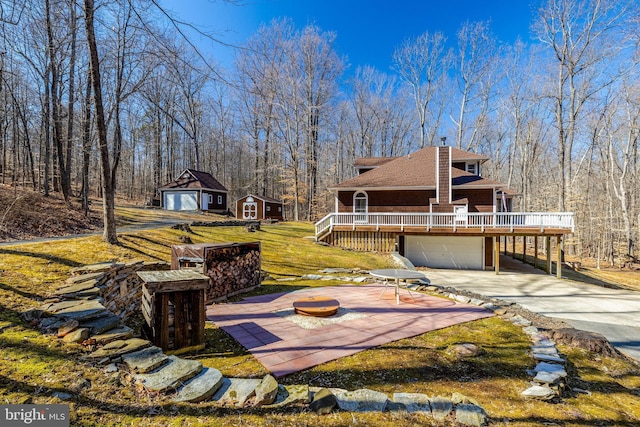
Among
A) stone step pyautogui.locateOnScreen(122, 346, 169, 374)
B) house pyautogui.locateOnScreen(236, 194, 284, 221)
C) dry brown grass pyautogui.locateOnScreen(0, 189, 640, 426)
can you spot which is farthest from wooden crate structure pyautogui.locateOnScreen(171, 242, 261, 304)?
house pyautogui.locateOnScreen(236, 194, 284, 221)

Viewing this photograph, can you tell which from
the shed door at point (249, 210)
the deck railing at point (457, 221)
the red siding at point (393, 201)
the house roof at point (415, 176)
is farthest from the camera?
the shed door at point (249, 210)

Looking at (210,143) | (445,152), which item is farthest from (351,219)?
(210,143)

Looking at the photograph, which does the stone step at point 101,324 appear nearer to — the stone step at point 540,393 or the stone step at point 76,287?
the stone step at point 76,287

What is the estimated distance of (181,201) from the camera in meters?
26.9

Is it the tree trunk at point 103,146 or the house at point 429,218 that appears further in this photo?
the house at point 429,218

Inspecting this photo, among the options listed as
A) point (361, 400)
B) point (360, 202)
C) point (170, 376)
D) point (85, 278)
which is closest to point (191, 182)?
point (360, 202)

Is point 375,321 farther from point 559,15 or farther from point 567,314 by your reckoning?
point 559,15

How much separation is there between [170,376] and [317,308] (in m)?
3.19

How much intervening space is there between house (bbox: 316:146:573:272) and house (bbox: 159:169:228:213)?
47.2 ft

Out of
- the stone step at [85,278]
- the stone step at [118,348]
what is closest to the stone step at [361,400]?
the stone step at [118,348]

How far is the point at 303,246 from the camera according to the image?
14516 mm

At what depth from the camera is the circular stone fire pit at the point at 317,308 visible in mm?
5480

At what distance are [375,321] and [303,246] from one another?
9.33 metres

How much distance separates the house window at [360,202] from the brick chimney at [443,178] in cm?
417
